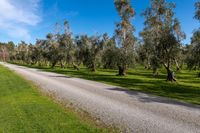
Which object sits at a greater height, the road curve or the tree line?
the tree line

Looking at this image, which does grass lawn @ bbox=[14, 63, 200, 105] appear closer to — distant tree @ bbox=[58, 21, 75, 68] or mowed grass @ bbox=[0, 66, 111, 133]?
mowed grass @ bbox=[0, 66, 111, 133]

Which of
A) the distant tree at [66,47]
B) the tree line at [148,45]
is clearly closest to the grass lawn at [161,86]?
the tree line at [148,45]

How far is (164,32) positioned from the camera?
3278cm

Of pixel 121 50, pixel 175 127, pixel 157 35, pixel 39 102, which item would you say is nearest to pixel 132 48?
pixel 121 50

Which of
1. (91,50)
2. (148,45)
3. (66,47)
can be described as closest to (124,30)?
(148,45)

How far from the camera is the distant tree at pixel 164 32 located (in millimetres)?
32281

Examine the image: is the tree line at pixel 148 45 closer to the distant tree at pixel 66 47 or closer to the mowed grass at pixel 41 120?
the distant tree at pixel 66 47

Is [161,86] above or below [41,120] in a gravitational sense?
above

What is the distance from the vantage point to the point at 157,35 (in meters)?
33.3

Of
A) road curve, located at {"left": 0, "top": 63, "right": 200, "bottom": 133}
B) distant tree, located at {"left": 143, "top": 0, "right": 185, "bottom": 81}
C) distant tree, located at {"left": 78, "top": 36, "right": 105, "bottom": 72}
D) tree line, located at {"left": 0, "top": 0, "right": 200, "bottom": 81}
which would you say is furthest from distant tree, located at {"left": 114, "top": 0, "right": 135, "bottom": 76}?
road curve, located at {"left": 0, "top": 63, "right": 200, "bottom": 133}

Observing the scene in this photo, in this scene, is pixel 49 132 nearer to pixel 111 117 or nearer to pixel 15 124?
pixel 15 124

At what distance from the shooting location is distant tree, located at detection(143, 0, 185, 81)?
106 ft

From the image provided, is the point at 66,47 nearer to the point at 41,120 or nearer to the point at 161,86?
the point at 161,86

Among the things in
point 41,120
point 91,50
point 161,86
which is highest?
point 91,50
